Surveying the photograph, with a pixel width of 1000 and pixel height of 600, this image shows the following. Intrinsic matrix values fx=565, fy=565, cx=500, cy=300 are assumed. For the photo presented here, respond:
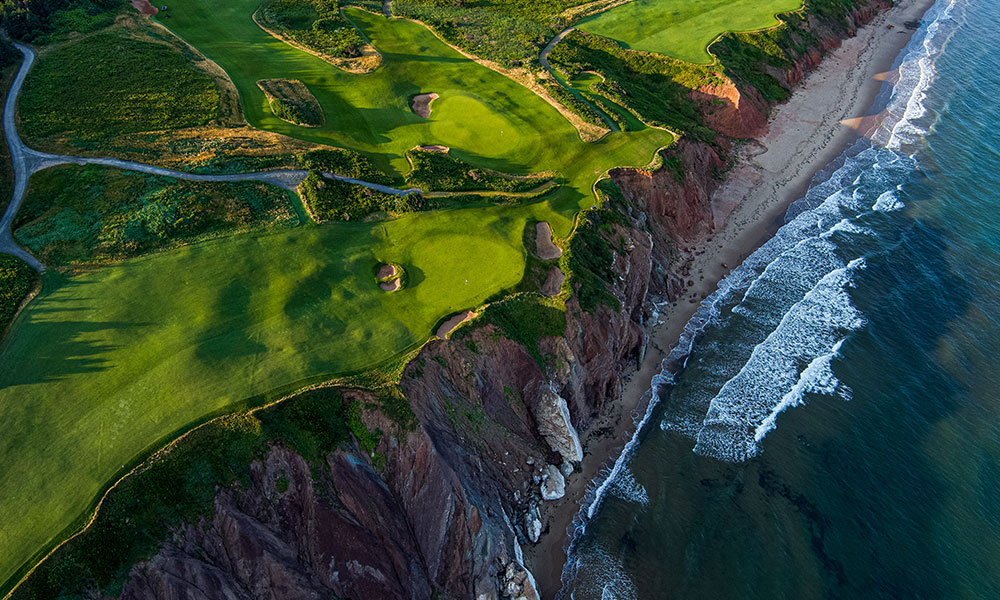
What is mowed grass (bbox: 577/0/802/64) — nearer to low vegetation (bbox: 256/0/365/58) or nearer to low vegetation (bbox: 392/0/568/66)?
low vegetation (bbox: 392/0/568/66)

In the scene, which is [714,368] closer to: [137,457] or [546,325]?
[546,325]

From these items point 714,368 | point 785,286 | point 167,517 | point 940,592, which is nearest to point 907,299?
point 785,286

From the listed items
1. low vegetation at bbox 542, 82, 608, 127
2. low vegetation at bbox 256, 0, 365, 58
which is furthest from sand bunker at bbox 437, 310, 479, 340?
low vegetation at bbox 256, 0, 365, 58

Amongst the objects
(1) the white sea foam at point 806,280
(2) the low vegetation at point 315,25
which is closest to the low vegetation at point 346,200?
(1) the white sea foam at point 806,280

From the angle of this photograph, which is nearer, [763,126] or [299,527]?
[299,527]

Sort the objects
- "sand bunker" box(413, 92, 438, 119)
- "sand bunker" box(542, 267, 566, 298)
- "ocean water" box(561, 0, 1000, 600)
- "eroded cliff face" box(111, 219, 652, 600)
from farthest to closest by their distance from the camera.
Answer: "sand bunker" box(413, 92, 438, 119) < "sand bunker" box(542, 267, 566, 298) < "ocean water" box(561, 0, 1000, 600) < "eroded cliff face" box(111, 219, 652, 600)

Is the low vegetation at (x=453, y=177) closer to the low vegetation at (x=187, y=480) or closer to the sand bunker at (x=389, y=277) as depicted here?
the sand bunker at (x=389, y=277)
